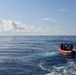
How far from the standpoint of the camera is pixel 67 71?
48.7 m

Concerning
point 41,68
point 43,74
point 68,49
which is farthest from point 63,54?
point 43,74

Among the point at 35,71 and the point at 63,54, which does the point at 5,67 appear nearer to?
the point at 35,71

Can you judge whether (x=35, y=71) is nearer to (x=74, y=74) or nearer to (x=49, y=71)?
(x=49, y=71)

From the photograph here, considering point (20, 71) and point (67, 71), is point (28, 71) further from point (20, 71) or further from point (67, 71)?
point (67, 71)

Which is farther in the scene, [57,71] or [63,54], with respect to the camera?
[63,54]

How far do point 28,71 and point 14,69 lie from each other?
4336mm

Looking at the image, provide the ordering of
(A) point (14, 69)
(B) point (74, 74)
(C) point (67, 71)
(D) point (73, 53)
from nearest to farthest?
(B) point (74, 74) → (C) point (67, 71) → (A) point (14, 69) → (D) point (73, 53)

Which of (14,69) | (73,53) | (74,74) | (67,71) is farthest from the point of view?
(73,53)

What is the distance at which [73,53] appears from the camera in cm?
7488

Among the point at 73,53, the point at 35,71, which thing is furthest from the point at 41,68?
the point at 73,53

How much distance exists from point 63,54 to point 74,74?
1293 inches

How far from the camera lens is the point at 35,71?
5022 cm

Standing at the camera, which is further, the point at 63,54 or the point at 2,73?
the point at 63,54

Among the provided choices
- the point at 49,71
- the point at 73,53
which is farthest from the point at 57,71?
the point at 73,53
